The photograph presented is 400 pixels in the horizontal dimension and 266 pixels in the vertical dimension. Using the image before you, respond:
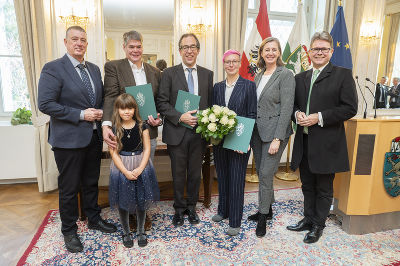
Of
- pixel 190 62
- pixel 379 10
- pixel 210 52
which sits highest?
pixel 379 10

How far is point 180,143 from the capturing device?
2627mm

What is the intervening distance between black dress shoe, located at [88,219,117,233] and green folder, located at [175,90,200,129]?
1287 millimetres

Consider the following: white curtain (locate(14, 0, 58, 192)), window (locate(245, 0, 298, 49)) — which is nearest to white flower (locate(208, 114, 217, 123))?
white curtain (locate(14, 0, 58, 192))

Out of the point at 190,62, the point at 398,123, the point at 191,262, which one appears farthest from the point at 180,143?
the point at 398,123

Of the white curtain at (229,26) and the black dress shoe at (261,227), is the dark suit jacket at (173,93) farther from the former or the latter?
the white curtain at (229,26)

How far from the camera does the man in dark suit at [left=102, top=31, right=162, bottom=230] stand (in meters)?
2.38

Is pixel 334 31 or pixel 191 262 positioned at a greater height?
pixel 334 31

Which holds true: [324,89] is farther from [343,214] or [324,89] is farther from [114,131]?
[114,131]

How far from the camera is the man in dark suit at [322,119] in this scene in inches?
88.8

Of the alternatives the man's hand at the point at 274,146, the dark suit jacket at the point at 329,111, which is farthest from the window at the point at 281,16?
the man's hand at the point at 274,146

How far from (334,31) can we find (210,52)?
75.8 inches


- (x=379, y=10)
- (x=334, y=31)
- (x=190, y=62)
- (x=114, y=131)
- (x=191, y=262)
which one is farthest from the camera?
(x=379, y=10)

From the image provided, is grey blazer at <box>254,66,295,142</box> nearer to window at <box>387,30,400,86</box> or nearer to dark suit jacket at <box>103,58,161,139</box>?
dark suit jacket at <box>103,58,161,139</box>

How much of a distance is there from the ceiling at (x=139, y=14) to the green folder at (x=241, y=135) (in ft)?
7.73
